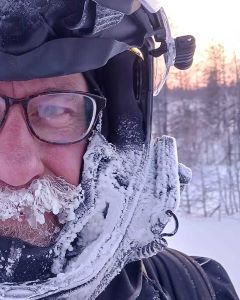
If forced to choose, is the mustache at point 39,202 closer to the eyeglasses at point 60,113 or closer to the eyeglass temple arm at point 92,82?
the eyeglasses at point 60,113

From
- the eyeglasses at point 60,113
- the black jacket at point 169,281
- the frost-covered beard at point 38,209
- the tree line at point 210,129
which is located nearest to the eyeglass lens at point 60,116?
the eyeglasses at point 60,113

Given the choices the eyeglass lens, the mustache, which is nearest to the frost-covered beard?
the mustache

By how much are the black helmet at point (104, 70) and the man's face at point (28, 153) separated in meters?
0.04

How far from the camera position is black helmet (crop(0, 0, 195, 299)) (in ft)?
3.32

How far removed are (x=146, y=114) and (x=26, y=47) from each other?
15.6 inches

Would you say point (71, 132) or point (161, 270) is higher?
point (71, 132)

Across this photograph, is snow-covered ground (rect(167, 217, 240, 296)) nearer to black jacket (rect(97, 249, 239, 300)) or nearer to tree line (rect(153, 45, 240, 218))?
black jacket (rect(97, 249, 239, 300))

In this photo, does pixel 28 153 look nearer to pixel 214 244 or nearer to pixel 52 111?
pixel 52 111

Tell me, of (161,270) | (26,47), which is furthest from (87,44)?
(161,270)

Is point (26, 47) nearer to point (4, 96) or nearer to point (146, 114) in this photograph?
point (4, 96)

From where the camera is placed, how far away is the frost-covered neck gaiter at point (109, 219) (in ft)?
3.49

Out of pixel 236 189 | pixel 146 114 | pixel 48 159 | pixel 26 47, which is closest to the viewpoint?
pixel 26 47

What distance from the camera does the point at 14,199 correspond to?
1.03 m

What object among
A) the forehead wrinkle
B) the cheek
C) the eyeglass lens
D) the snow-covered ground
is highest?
the forehead wrinkle
